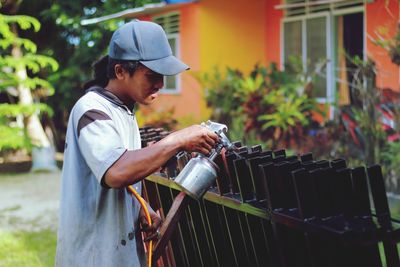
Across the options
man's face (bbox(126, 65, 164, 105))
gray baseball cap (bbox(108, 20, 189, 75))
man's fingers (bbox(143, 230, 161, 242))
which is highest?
gray baseball cap (bbox(108, 20, 189, 75))

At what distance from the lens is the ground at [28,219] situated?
6.16 meters

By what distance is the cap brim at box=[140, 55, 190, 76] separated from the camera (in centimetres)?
245

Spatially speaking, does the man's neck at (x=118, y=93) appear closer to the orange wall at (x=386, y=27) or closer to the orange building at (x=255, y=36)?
the orange wall at (x=386, y=27)

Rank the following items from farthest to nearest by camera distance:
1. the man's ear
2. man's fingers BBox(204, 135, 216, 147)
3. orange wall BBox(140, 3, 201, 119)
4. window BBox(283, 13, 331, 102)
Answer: orange wall BBox(140, 3, 201, 119)
window BBox(283, 13, 331, 102)
the man's ear
man's fingers BBox(204, 135, 216, 147)

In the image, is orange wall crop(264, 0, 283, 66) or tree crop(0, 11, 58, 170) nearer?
orange wall crop(264, 0, 283, 66)

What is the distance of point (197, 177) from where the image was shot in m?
2.39

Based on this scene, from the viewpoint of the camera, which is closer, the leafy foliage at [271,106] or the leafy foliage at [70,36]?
the leafy foliage at [271,106]

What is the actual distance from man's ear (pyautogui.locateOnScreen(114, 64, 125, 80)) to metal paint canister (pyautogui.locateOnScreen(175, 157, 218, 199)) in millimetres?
505

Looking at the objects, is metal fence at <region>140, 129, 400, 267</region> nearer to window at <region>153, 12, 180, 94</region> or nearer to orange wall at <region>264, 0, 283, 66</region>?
orange wall at <region>264, 0, 283, 66</region>

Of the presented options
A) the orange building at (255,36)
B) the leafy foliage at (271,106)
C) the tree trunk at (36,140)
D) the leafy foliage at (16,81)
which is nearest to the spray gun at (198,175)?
the leafy foliage at (271,106)

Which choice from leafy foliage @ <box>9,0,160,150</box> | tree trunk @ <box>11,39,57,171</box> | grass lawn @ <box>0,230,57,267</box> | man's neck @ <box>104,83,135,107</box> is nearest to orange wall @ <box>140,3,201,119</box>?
leafy foliage @ <box>9,0,160,150</box>

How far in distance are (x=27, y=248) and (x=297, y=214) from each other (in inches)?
191

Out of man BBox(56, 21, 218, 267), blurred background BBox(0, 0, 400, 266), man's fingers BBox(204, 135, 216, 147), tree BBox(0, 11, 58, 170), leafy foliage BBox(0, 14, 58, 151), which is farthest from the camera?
tree BBox(0, 11, 58, 170)

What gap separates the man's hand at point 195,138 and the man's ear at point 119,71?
16.4 inches
